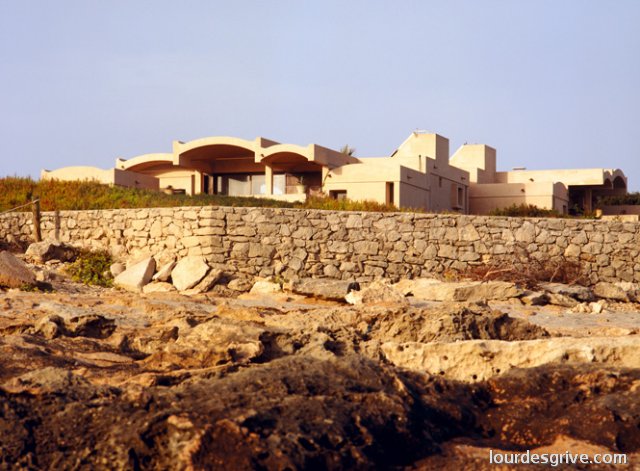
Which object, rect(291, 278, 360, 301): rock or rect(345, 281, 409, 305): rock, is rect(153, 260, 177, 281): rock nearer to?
rect(291, 278, 360, 301): rock

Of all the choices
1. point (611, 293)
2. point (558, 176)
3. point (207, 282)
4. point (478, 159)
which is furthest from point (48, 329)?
point (558, 176)

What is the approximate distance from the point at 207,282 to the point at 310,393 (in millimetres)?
11683

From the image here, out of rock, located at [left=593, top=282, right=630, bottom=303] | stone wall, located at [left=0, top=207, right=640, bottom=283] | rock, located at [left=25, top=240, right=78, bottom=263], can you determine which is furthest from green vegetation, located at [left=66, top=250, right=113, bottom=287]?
rock, located at [left=593, top=282, right=630, bottom=303]

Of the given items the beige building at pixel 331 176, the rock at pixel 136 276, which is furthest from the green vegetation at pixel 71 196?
the beige building at pixel 331 176

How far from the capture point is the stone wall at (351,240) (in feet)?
57.3

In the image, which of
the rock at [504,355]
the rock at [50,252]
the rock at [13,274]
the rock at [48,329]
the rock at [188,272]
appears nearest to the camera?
the rock at [504,355]

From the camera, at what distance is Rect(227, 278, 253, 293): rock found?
650 inches

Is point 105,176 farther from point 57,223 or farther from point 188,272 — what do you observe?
point 188,272

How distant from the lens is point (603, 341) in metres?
6.50

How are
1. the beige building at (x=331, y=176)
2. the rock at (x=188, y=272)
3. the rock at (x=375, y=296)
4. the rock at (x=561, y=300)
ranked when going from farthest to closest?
1. the beige building at (x=331, y=176)
2. the rock at (x=188, y=272)
3. the rock at (x=561, y=300)
4. the rock at (x=375, y=296)

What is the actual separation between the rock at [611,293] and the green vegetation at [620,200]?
2531 centimetres

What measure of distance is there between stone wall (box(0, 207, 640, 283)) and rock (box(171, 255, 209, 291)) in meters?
0.47

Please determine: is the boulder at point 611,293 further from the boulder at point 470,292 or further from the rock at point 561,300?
the boulder at point 470,292

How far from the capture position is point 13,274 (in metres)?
13.5
